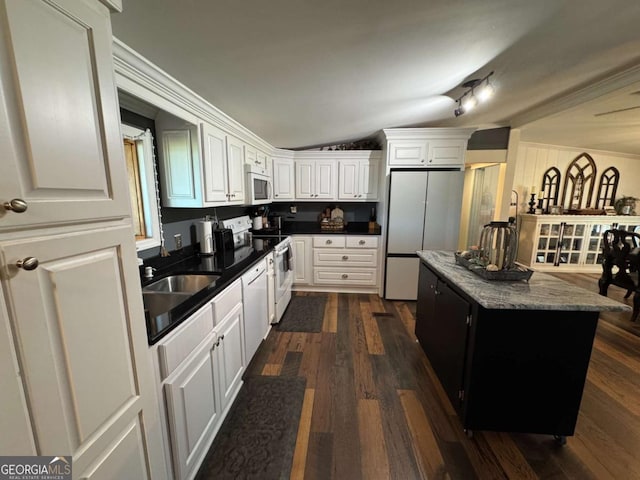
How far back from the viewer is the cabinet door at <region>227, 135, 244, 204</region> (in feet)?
7.73

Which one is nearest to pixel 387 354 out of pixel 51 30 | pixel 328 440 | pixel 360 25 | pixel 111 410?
pixel 328 440

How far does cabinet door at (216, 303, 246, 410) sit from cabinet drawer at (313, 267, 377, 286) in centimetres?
204

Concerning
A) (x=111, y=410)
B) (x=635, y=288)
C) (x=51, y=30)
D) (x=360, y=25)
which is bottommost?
(x=635, y=288)

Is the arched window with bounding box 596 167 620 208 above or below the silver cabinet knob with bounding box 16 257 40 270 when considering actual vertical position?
above

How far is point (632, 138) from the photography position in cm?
411

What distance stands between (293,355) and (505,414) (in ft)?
5.36

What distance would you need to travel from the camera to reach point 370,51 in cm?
155

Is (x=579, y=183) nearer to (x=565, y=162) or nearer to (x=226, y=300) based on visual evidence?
(x=565, y=162)

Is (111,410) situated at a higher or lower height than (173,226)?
lower

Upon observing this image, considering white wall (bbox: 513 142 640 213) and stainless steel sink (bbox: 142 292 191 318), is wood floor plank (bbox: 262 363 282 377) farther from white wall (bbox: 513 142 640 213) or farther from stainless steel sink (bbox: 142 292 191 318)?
white wall (bbox: 513 142 640 213)

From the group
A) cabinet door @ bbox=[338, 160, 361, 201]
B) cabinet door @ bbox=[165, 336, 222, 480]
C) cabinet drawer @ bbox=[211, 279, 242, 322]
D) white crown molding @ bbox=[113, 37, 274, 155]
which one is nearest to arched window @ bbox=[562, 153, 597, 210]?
cabinet door @ bbox=[338, 160, 361, 201]

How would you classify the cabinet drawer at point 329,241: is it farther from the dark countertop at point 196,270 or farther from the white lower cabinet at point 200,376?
the white lower cabinet at point 200,376

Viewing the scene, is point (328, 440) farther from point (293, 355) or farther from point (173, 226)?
point (173, 226)

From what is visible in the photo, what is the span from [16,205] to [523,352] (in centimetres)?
215
